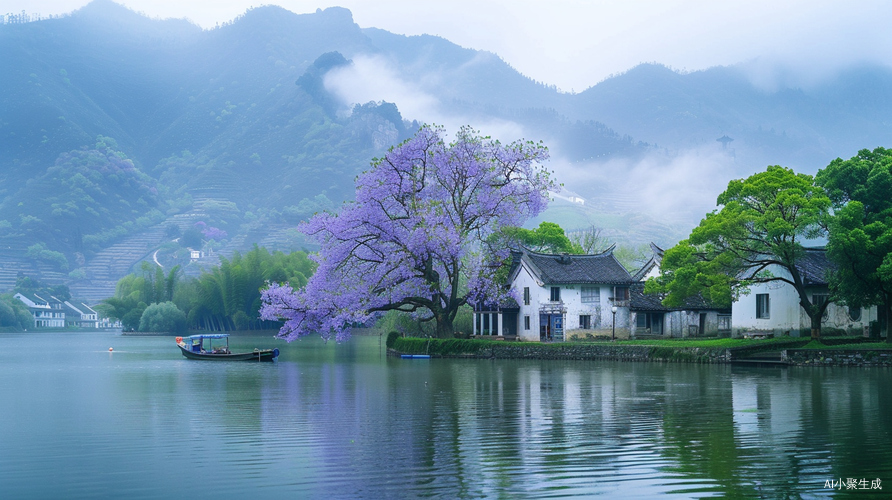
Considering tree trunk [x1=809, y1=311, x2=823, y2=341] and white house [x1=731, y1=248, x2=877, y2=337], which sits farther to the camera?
white house [x1=731, y1=248, x2=877, y2=337]

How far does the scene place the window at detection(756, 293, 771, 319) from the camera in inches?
2231

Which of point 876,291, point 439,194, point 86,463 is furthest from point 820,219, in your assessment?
point 86,463

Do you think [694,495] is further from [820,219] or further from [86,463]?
[820,219]

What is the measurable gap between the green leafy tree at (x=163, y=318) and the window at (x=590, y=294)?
286 ft

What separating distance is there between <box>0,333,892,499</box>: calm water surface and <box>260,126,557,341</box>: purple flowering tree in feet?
52.7

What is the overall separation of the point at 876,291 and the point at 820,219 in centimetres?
495

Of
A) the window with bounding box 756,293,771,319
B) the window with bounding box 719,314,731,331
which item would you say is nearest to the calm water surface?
the window with bounding box 756,293,771,319

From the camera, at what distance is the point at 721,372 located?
1663 inches

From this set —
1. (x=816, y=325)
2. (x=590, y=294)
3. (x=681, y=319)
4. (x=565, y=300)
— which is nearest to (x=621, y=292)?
(x=590, y=294)

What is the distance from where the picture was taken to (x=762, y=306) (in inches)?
2248

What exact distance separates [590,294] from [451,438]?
148 ft

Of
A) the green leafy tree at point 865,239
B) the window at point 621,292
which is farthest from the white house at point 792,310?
the window at point 621,292

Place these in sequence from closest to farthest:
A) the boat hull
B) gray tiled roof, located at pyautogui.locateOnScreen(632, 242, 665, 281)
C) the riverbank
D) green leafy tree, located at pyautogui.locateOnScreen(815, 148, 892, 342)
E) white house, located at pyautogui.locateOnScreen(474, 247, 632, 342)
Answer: green leafy tree, located at pyautogui.locateOnScreen(815, 148, 892, 342)
the riverbank
the boat hull
white house, located at pyautogui.locateOnScreen(474, 247, 632, 342)
gray tiled roof, located at pyautogui.locateOnScreen(632, 242, 665, 281)

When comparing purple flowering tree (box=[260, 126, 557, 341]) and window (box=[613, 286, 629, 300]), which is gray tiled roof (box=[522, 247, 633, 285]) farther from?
purple flowering tree (box=[260, 126, 557, 341])
